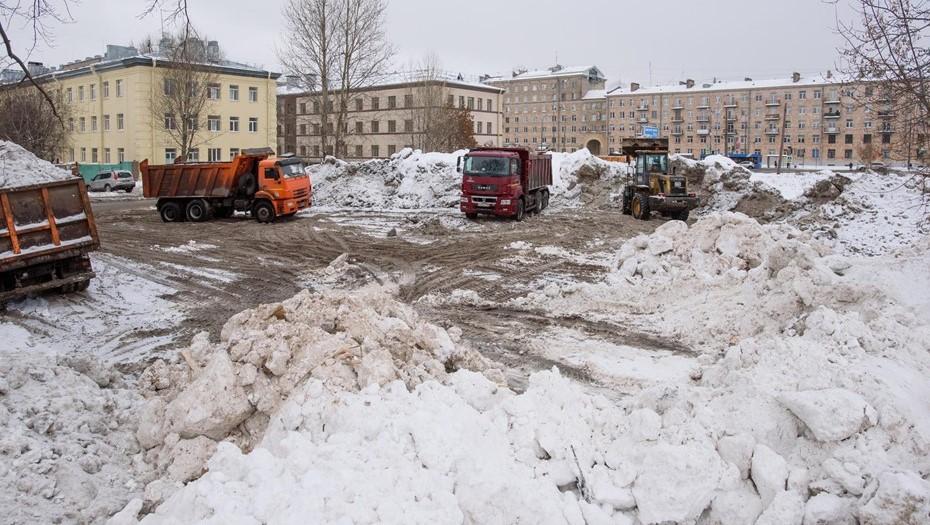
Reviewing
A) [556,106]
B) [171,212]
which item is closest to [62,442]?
[171,212]

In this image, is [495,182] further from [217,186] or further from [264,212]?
[217,186]

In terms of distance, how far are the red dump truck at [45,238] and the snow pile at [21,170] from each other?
3.63 ft

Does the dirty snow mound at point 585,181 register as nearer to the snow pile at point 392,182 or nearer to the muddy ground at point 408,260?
the snow pile at point 392,182

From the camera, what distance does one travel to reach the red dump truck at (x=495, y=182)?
81.0 ft

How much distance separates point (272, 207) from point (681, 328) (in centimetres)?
1808

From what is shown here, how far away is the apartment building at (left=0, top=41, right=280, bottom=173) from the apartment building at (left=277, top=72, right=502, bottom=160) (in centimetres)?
1073

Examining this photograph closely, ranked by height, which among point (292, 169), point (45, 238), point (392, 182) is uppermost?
point (292, 169)

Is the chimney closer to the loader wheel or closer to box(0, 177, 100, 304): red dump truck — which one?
the loader wheel

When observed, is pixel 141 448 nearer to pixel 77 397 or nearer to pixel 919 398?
pixel 77 397

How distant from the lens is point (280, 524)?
419cm

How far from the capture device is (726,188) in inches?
1261

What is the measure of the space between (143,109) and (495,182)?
120ft

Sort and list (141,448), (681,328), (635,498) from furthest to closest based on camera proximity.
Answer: (681,328), (141,448), (635,498)

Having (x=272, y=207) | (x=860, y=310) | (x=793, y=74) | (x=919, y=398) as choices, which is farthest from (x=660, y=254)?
(x=793, y=74)
